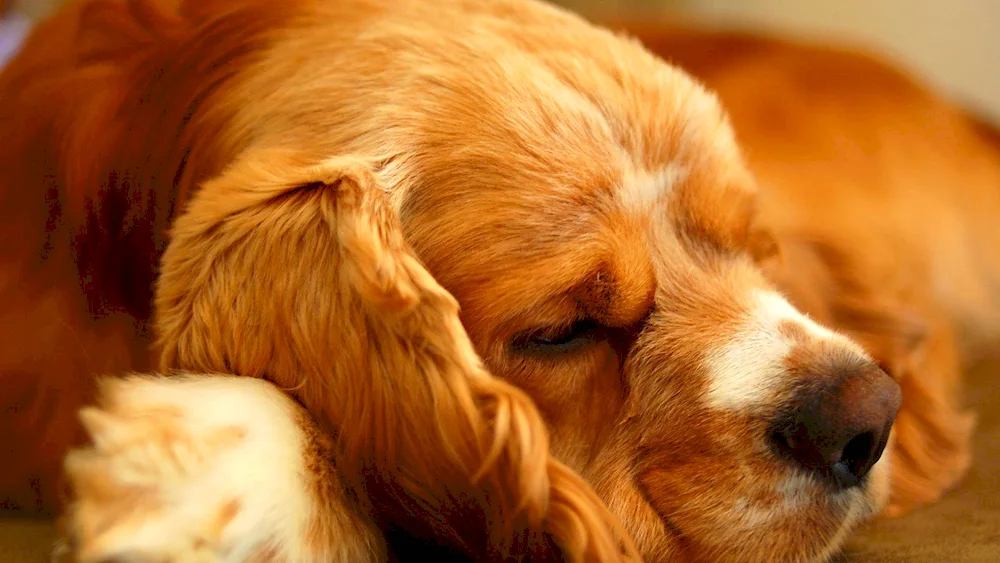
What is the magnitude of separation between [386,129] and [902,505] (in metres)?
0.92

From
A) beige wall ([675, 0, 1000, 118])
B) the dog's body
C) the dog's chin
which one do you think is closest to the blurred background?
beige wall ([675, 0, 1000, 118])

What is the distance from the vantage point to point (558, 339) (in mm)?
1071

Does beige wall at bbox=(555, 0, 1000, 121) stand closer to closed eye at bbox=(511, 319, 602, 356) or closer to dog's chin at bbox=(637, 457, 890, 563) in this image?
closed eye at bbox=(511, 319, 602, 356)

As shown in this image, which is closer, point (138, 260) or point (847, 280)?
point (138, 260)

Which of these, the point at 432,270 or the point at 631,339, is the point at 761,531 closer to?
the point at 631,339

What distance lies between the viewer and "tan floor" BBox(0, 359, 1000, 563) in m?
1.08

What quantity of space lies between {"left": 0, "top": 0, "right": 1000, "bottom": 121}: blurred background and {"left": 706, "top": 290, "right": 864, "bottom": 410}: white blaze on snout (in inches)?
72.8

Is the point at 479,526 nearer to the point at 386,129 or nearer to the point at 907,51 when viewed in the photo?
the point at 386,129

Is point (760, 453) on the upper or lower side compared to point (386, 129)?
lower

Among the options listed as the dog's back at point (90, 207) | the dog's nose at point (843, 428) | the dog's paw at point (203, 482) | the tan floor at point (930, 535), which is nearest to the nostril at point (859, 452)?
the dog's nose at point (843, 428)

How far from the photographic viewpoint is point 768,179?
1.86 metres

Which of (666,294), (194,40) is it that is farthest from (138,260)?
(666,294)

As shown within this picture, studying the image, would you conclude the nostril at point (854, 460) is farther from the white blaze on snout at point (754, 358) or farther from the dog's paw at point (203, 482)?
the dog's paw at point (203, 482)

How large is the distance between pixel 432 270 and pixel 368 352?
0.13m
